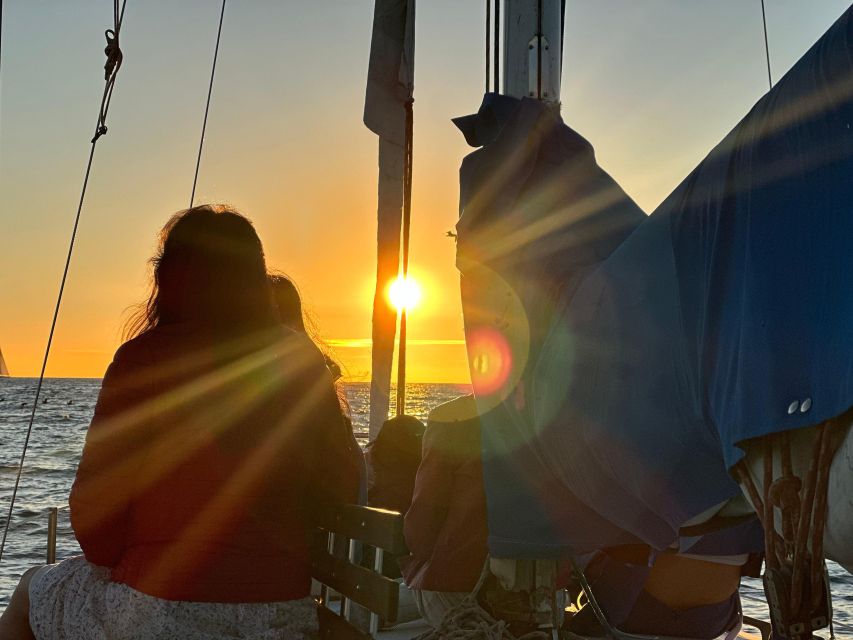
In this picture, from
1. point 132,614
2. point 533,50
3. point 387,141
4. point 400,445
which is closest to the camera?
point 132,614

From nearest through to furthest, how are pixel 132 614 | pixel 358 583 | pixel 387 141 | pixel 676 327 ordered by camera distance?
1. pixel 676 327
2. pixel 132 614
3. pixel 358 583
4. pixel 387 141

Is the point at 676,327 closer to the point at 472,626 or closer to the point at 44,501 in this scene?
the point at 472,626

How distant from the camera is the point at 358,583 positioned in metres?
2.03

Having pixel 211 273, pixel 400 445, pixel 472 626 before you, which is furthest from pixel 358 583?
pixel 400 445

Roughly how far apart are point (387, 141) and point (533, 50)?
4.86 ft

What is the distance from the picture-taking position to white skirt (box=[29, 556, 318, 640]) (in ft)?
6.27

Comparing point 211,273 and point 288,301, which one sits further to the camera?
point 288,301

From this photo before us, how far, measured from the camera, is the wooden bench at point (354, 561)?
6.21ft

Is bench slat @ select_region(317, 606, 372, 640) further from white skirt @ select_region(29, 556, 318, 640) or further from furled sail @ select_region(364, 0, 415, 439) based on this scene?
furled sail @ select_region(364, 0, 415, 439)

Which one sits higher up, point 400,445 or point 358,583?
point 400,445

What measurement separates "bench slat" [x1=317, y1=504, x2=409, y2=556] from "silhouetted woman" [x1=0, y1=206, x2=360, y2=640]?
0.25ft

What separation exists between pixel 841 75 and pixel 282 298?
197 cm

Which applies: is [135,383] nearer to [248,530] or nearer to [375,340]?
[248,530]

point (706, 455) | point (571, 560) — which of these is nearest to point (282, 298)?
point (571, 560)
